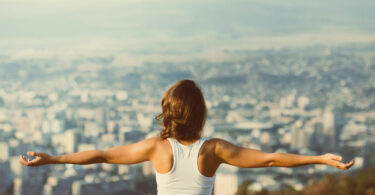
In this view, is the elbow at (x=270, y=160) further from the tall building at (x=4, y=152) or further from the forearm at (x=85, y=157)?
the tall building at (x=4, y=152)

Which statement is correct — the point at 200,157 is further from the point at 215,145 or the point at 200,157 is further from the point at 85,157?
the point at 85,157

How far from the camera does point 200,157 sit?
4.60 ft

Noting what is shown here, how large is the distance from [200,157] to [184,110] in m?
0.13

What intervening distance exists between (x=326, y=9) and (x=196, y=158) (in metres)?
19.0

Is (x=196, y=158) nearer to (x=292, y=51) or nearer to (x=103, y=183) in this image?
(x=103, y=183)

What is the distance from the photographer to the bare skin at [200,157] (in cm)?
141

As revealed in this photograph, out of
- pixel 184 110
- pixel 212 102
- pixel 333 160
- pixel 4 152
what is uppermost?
pixel 184 110

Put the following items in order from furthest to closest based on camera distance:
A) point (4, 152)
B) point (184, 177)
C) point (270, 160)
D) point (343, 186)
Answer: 1. point (4, 152)
2. point (343, 186)
3. point (270, 160)
4. point (184, 177)

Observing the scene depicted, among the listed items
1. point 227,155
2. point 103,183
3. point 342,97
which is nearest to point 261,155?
point 227,155

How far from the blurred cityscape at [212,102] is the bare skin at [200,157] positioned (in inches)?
465

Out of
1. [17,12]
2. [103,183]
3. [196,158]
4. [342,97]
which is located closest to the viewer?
[196,158]

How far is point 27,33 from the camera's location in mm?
18781

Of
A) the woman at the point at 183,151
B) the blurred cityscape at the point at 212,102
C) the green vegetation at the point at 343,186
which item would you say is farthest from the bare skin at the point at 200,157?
the blurred cityscape at the point at 212,102

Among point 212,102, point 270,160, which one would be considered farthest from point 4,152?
point 270,160
